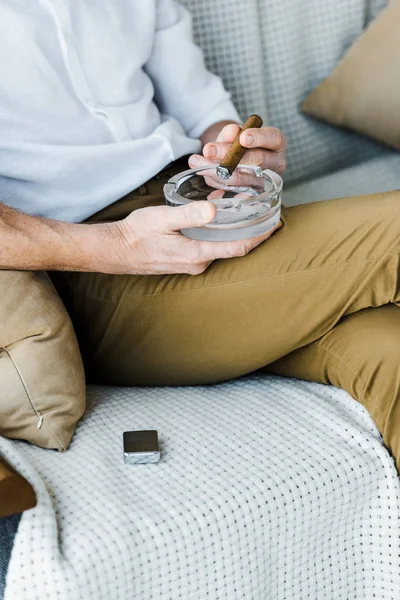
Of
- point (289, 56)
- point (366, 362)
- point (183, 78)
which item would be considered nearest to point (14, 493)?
point (366, 362)

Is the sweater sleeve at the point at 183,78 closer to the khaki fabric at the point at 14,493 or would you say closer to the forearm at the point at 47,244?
the forearm at the point at 47,244

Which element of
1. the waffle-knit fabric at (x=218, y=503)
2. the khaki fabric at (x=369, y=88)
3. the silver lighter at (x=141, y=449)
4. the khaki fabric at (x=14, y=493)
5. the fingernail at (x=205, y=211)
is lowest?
the waffle-knit fabric at (x=218, y=503)

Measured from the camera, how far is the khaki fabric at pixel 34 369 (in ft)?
3.41

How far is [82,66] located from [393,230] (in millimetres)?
574

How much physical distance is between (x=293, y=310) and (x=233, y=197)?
0.72 feet

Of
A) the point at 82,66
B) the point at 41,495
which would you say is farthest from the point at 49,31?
the point at 41,495

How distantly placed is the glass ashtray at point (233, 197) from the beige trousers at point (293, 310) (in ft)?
0.20

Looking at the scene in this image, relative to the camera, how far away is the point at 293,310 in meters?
1.16

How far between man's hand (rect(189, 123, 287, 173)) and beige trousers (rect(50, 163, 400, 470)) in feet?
0.45

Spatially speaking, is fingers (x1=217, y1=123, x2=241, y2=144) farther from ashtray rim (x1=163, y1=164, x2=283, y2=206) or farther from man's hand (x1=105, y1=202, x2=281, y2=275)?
man's hand (x1=105, y1=202, x2=281, y2=275)

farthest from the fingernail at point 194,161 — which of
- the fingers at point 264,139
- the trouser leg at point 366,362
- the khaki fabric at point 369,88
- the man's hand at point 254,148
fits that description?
the khaki fabric at point 369,88

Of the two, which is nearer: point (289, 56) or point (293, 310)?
point (293, 310)

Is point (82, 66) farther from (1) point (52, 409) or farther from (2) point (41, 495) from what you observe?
(2) point (41, 495)

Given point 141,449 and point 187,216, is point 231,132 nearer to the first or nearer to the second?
point 187,216
